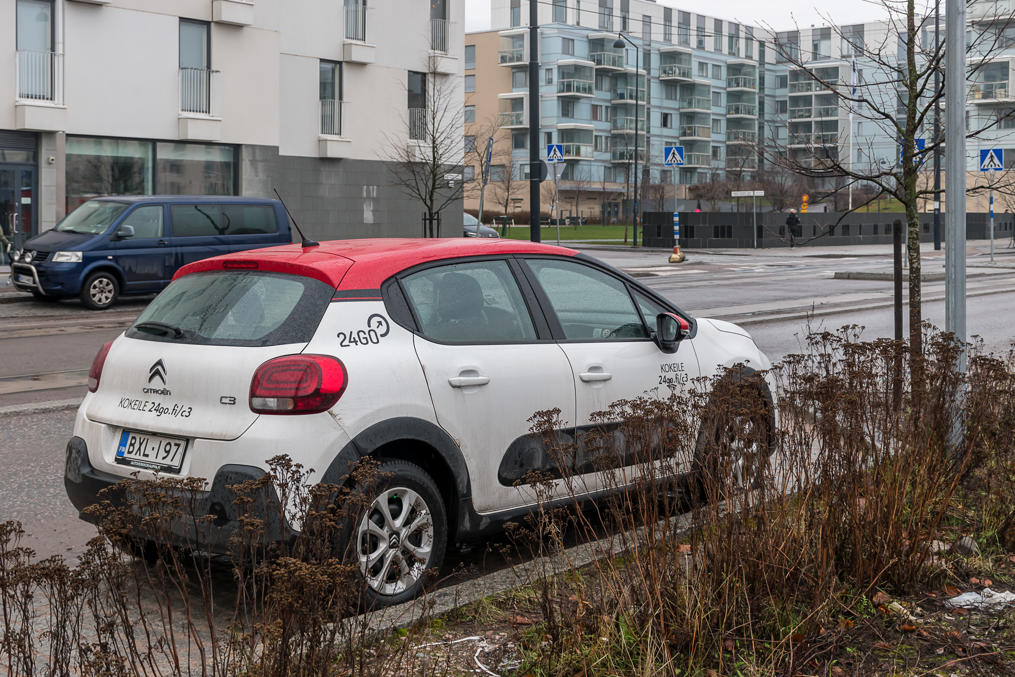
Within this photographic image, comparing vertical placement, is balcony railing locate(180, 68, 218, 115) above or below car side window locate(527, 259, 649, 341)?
above

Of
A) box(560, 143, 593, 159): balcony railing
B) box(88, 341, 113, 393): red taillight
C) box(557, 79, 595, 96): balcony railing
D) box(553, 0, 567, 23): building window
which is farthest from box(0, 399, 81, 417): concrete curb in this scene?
box(553, 0, 567, 23): building window

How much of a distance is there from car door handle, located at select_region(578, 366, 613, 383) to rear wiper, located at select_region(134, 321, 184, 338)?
1811mm

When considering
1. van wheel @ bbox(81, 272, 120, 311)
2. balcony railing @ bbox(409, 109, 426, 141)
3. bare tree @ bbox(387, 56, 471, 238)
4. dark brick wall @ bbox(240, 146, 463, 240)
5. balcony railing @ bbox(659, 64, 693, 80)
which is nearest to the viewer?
van wheel @ bbox(81, 272, 120, 311)

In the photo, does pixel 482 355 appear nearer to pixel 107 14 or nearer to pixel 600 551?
pixel 600 551

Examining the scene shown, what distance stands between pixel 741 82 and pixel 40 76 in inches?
3567

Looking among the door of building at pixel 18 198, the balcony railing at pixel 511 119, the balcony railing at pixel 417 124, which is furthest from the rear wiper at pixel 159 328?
the balcony railing at pixel 511 119

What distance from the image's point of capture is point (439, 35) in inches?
1596

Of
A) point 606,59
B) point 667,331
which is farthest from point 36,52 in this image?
point 606,59

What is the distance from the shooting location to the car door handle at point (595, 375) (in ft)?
19.1

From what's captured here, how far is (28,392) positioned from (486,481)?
7379mm

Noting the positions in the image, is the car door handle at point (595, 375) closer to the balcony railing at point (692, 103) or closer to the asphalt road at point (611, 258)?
the asphalt road at point (611, 258)

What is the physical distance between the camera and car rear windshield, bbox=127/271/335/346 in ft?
16.4

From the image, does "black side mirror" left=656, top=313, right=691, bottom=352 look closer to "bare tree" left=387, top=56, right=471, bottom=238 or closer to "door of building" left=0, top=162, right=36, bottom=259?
"door of building" left=0, top=162, right=36, bottom=259

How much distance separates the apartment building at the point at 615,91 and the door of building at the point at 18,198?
2415 inches
